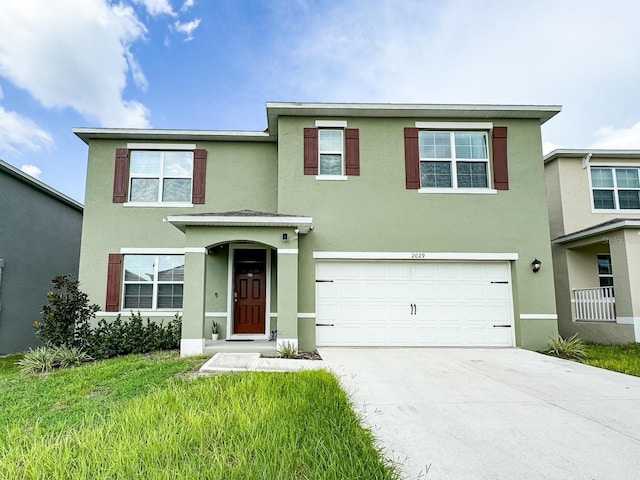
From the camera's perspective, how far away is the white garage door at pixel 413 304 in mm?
9391

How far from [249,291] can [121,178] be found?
4.82 meters

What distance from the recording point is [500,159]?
993 cm

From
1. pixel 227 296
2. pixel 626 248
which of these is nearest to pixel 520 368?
pixel 626 248

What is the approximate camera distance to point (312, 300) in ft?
30.4

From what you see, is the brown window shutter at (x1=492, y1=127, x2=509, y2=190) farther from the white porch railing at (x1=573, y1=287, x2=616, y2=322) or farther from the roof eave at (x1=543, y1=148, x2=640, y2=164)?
the white porch railing at (x1=573, y1=287, x2=616, y2=322)

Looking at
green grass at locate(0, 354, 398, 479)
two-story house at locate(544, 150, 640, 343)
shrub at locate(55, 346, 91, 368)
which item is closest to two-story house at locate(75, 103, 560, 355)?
shrub at locate(55, 346, 91, 368)

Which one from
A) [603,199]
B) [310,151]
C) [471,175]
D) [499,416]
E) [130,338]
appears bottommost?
[499,416]

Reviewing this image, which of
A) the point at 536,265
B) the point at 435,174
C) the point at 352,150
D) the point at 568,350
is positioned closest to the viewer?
the point at 568,350

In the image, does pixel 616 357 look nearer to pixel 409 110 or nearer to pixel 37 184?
pixel 409 110

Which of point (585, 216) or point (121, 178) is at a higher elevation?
point (121, 178)

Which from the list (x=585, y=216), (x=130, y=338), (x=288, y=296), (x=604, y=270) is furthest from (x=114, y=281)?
(x=604, y=270)

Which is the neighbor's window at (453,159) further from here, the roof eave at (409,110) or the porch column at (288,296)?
the porch column at (288,296)

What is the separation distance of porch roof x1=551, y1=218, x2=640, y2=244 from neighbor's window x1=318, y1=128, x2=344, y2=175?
7017mm

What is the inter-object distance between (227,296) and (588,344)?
9.91 metres
